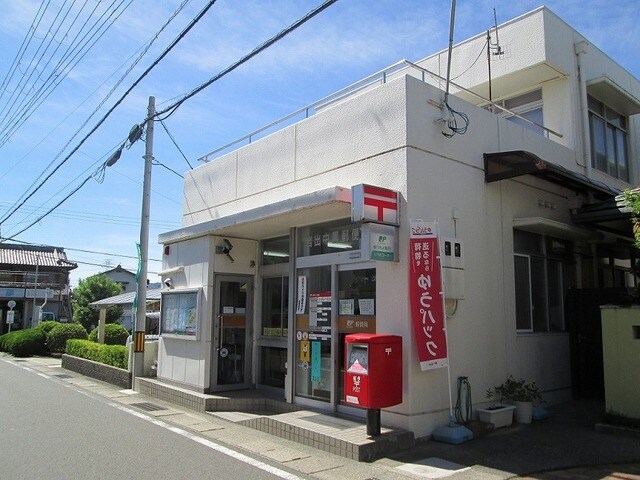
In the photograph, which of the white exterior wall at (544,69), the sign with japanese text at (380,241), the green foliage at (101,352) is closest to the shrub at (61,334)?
the green foliage at (101,352)

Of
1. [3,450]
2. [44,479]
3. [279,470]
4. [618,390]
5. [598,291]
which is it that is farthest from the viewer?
[598,291]

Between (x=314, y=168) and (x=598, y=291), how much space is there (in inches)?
229

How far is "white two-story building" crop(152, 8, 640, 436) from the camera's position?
25.2ft

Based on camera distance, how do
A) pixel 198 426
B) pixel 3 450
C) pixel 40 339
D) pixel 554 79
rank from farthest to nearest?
pixel 40 339 → pixel 554 79 → pixel 198 426 → pixel 3 450

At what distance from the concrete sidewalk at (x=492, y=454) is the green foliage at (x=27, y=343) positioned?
17.8 m

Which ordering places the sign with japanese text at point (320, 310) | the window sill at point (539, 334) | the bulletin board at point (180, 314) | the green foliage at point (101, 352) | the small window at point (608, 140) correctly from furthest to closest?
the green foliage at point (101, 352) < the small window at point (608, 140) < the bulletin board at point (180, 314) < the window sill at point (539, 334) < the sign with japanese text at point (320, 310)

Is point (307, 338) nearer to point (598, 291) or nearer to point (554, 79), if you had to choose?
point (598, 291)

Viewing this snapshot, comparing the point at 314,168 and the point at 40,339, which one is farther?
the point at 40,339

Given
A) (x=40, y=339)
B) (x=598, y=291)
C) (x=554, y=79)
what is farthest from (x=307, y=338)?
(x=40, y=339)

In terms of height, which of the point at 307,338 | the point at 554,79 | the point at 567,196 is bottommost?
A: the point at 307,338

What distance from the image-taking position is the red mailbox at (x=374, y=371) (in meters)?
6.57

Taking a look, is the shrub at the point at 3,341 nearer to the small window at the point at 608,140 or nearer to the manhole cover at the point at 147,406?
the manhole cover at the point at 147,406

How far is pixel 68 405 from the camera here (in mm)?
10391

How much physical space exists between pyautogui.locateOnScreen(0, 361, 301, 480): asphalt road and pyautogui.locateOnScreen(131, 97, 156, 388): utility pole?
2044 millimetres
